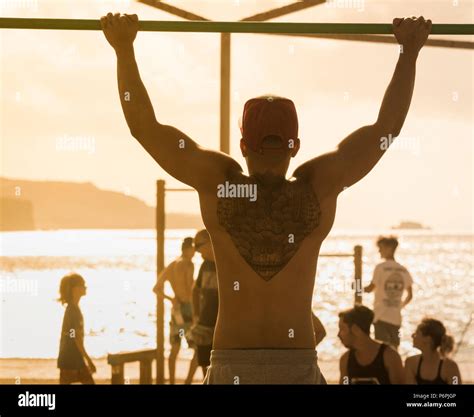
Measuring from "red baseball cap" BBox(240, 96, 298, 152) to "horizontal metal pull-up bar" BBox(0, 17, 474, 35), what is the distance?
0.77m

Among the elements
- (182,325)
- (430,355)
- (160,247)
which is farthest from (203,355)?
(430,355)

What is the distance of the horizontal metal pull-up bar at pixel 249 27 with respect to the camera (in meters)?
4.05

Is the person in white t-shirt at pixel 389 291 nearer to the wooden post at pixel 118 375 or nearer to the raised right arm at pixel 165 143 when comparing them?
the wooden post at pixel 118 375

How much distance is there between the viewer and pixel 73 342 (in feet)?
25.1

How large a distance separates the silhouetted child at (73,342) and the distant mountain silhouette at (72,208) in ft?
192

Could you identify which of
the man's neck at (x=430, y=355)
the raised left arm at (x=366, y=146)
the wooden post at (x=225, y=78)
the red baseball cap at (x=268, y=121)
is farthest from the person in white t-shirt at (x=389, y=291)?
the red baseball cap at (x=268, y=121)

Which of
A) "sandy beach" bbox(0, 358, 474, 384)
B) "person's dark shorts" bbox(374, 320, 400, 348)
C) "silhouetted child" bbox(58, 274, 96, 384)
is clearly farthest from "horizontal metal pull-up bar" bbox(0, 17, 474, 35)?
"sandy beach" bbox(0, 358, 474, 384)

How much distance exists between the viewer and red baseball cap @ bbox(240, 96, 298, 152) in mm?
3350

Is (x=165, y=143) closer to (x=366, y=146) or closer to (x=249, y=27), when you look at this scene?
(x=366, y=146)

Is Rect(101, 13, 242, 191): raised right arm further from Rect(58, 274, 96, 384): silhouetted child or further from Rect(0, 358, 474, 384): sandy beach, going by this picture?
Rect(0, 358, 474, 384): sandy beach

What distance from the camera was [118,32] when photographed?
3527mm

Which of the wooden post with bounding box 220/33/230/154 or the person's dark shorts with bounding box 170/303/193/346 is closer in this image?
the wooden post with bounding box 220/33/230/154
